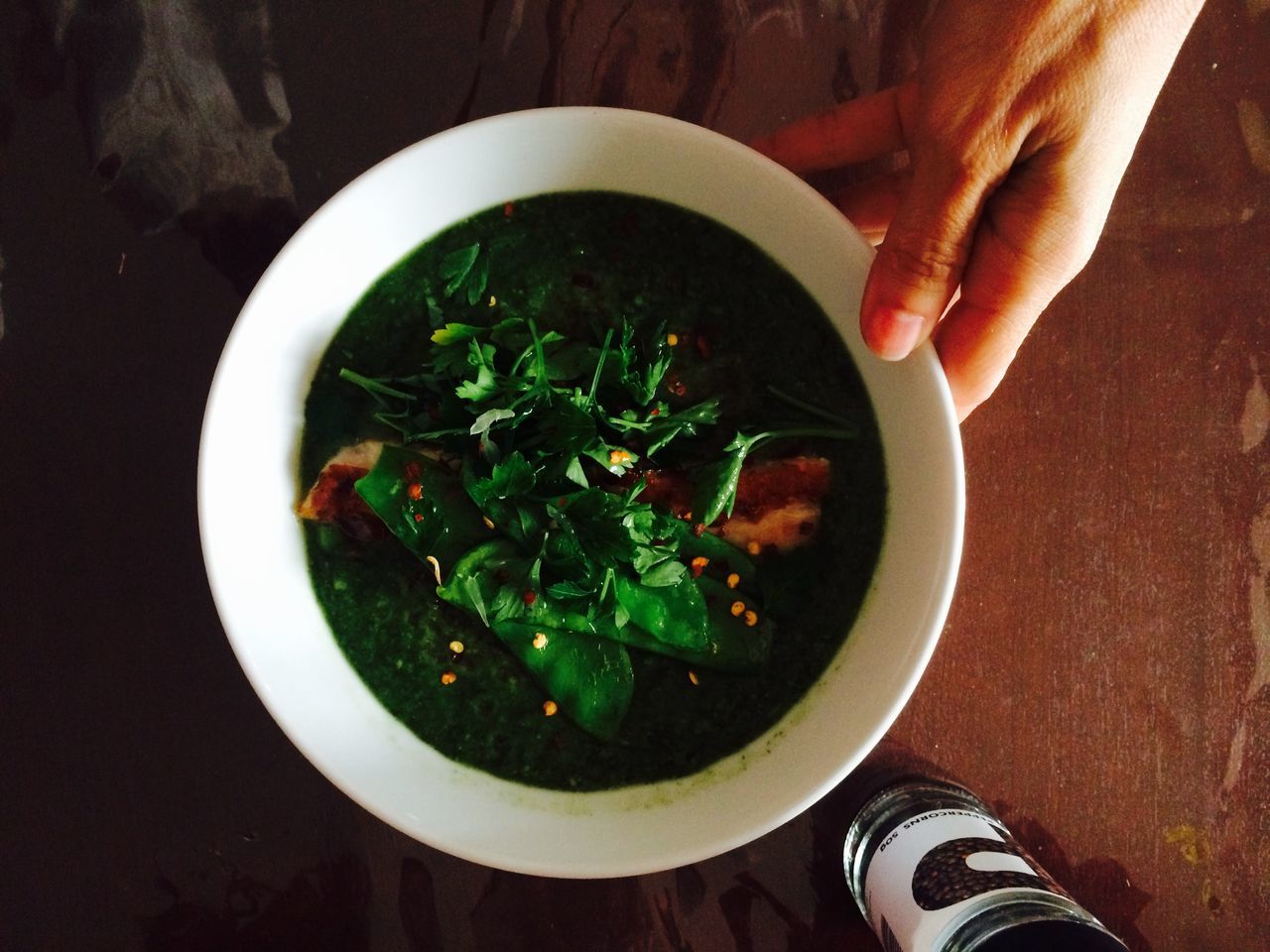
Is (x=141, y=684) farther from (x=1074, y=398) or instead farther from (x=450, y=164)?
(x=1074, y=398)

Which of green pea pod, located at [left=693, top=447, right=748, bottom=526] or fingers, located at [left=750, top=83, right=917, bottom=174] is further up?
fingers, located at [left=750, top=83, right=917, bottom=174]

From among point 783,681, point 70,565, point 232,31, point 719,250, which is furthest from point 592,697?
point 232,31

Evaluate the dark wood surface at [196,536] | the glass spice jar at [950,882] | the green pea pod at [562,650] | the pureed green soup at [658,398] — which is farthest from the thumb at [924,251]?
the glass spice jar at [950,882]

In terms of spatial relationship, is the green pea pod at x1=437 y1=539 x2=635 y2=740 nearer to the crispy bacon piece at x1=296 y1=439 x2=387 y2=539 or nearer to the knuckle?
the crispy bacon piece at x1=296 y1=439 x2=387 y2=539

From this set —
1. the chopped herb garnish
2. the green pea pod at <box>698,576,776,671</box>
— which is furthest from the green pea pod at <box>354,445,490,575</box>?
the green pea pod at <box>698,576,776,671</box>

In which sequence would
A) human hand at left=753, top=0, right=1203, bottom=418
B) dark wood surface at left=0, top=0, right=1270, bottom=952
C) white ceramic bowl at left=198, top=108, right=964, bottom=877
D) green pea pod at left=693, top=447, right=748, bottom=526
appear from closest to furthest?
human hand at left=753, top=0, right=1203, bottom=418, white ceramic bowl at left=198, top=108, right=964, bottom=877, green pea pod at left=693, top=447, right=748, bottom=526, dark wood surface at left=0, top=0, right=1270, bottom=952

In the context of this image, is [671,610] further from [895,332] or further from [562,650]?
[895,332]
